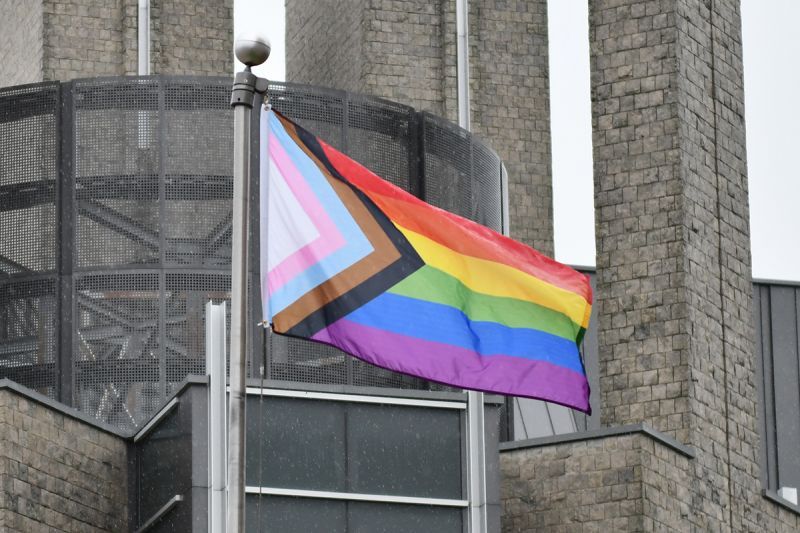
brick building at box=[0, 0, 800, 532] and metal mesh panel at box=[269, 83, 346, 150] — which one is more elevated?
metal mesh panel at box=[269, 83, 346, 150]

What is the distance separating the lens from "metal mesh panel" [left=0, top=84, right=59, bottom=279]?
28844 millimetres

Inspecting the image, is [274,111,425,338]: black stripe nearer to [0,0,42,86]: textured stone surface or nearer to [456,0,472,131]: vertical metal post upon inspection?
[456,0,472,131]: vertical metal post

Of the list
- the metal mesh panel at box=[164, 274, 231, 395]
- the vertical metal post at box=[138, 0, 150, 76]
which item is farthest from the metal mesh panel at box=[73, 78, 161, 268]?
the vertical metal post at box=[138, 0, 150, 76]

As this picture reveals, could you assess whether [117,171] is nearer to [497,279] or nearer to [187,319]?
[187,319]

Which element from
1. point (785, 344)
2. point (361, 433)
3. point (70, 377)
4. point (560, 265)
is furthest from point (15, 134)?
point (785, 344)

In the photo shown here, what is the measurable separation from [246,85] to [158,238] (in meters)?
9.86

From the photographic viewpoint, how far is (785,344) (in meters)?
42.3

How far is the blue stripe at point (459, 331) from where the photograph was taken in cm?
2014

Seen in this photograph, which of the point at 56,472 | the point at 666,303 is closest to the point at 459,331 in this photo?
the point at 56,472

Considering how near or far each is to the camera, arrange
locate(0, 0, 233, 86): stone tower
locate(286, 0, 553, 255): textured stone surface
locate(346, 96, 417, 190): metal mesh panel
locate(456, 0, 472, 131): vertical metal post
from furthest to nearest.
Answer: locate(286, 0, 553, 255): textured stone surface → locate(0, 0, 233, 86): stone tower → locate(346, 96, 417, 190): metal mesh panel → locate(456, 0, 472, 131): vertical metal post

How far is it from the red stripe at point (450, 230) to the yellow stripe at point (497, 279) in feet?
0.18

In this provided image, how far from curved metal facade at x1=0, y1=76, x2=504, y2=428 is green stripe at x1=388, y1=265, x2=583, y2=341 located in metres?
6.69

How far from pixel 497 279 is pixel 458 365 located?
3.67 feet

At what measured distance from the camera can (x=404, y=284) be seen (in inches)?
808
